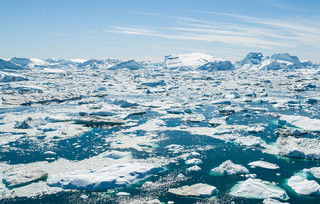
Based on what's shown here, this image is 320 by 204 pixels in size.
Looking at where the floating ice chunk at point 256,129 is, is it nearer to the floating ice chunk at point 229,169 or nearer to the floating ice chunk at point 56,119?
the floating ice chunk at point 229,169


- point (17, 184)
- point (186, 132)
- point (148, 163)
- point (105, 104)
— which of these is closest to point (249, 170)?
point (148, 163)

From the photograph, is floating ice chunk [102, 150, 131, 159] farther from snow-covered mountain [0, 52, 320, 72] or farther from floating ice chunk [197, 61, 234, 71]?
floating ice chunk [197, 61, 234, 71]

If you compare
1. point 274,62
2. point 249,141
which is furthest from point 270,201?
point 274,62

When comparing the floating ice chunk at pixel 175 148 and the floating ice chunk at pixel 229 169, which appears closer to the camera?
the floating ice chunk at pixel 229 169

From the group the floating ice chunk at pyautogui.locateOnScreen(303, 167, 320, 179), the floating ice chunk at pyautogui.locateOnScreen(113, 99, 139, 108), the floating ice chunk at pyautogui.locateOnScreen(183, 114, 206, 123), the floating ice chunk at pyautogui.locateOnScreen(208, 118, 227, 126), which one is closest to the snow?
the floating ice chunk at pyautogui.locateOnScreen(113, 99, 139, 108)

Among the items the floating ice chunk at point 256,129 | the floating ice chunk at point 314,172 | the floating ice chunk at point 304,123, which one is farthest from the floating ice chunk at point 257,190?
the floating ice chunk at point 304,123

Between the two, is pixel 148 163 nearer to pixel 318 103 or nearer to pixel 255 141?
pixel 255 141
